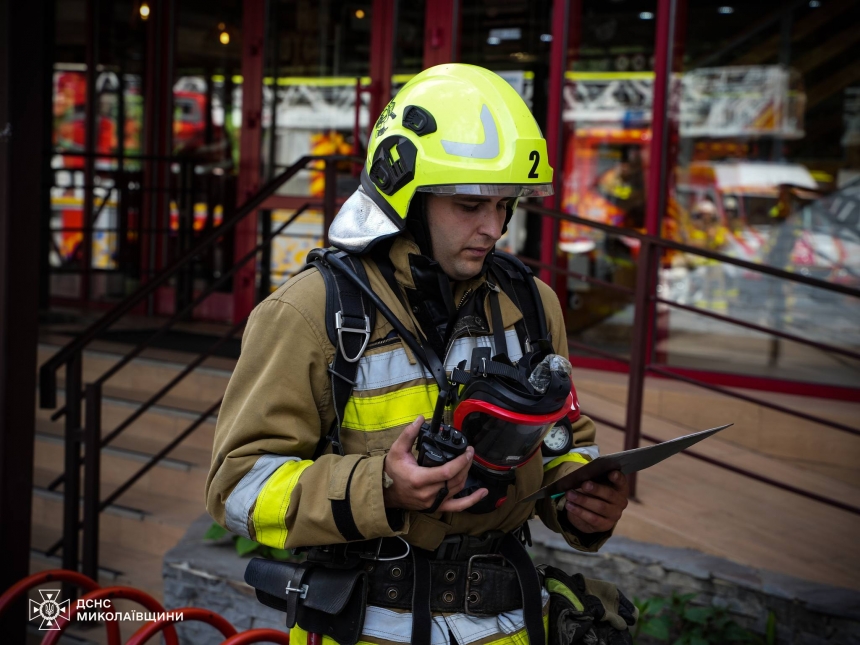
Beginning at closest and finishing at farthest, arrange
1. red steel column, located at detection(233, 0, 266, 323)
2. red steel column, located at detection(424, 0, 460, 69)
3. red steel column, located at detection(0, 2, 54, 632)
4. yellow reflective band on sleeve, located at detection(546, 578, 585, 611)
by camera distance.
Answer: yellow reflective band on sleeve, located at detection(546, 578, 585, 611)
red steel column, located at detection(0, 2, 54, 632)
red steel column, located at detection(424, 0, 460, 69)
red steel column, located at detection(233, 0, 266, 323)

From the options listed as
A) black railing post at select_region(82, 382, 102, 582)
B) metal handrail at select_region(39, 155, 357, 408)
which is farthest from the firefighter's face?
black railing post at select_region(82, 382, 102, 582)

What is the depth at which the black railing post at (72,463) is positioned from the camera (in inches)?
166

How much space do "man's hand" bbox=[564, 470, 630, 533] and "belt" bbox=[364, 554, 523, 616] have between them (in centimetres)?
18

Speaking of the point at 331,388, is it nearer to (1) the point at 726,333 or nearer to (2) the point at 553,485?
(2) the point at 553,485

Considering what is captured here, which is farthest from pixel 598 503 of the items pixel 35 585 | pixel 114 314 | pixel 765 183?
pixel 765 183

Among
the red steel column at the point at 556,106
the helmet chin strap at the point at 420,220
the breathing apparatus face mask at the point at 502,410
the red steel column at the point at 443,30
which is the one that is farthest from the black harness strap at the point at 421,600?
the red steel column at the point at 443,30

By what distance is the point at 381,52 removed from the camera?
691 centimetres

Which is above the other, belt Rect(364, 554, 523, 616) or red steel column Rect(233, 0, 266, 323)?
red steel column Rect(233, 0, 266, 323)

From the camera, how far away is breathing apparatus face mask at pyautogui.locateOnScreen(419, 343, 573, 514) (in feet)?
5.44

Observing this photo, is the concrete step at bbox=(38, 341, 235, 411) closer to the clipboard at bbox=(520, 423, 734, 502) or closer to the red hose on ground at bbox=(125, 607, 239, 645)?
the red hose on ground at bbox=(125, 607, 239, 645)

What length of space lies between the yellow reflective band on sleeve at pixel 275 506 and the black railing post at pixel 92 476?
2731 millimetres

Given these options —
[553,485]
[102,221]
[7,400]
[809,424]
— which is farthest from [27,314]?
[102,221]

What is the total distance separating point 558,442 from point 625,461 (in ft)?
1.10

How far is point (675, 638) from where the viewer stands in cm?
347
